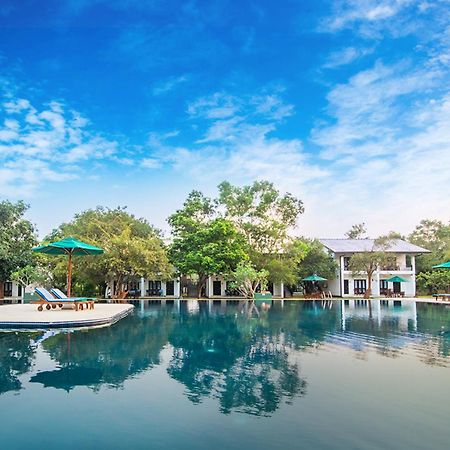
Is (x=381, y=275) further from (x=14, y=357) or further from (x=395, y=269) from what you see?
(x=14, y=357)

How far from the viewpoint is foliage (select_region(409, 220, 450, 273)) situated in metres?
35.1

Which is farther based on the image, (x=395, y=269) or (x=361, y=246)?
(x=361, y=246)

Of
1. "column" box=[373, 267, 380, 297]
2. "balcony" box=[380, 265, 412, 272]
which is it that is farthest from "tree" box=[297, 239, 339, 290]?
"balcony" box=[380, 265, 412, 272]

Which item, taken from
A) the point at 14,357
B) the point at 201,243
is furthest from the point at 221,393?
the point at 201,243

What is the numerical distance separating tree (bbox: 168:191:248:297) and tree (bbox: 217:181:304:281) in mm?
1736

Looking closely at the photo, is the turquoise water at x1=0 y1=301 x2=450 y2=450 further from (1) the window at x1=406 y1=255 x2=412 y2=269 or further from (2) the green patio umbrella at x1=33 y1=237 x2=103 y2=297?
(1) the window at x1=406 y1=255 x2=412 y2=269

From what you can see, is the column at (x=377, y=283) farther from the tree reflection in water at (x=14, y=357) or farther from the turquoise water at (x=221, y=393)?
the tree reflection in water at (x=14, y=357)

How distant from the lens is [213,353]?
25.9 feet

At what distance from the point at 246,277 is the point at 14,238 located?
693 inches

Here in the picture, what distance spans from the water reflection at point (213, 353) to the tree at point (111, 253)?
13004 millimetres

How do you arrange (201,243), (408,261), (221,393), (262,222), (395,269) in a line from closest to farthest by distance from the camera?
(221,393) → (201,243) → (262,222) → (395,269) → (408,261)

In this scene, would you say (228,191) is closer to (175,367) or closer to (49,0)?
(49,0)

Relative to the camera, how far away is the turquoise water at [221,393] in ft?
12.4

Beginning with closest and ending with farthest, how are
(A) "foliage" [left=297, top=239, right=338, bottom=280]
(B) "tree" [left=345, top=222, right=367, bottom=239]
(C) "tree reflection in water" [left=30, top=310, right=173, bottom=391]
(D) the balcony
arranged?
(C) "tree reflection in water" [left=30, top=310, right=173, bottom=391]
(A) "foliage" [left=297, top=239, right=338, bottom=280]
(D) the balcony
(B) "tree" [left=345, top=222, right=367, bottom=239]
